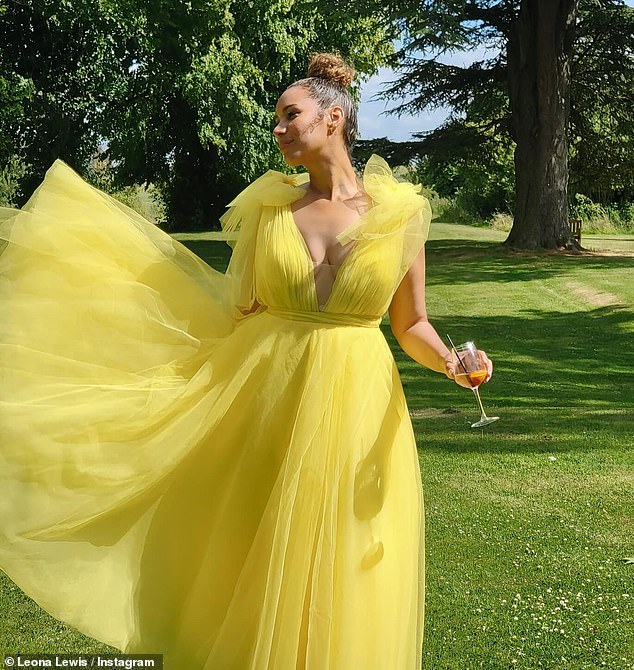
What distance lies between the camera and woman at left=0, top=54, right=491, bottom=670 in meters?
3.03

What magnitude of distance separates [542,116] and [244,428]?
2321cm

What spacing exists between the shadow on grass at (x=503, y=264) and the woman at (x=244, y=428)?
17630 mm

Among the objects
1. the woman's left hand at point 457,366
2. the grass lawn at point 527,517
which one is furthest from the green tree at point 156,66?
the woman's left hand at point 457,366

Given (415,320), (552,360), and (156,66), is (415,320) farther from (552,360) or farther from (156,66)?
(156,66)

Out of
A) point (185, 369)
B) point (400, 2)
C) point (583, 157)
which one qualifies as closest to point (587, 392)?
point (185, 369)

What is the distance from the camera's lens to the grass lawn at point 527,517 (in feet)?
13.9

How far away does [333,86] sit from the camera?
129 inches

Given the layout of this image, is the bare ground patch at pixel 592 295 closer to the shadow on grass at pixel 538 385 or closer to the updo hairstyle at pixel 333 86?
the shadow on grass at pixel 538 385

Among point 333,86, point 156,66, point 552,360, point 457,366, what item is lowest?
point 552,360

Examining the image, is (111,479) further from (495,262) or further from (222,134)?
(222,134)

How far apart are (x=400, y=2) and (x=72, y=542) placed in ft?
62.5

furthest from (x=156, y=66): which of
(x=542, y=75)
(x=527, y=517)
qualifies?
(x=527, y=517)

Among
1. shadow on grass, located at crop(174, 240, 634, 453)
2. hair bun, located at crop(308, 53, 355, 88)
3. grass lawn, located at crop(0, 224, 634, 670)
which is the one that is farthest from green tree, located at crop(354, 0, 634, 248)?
hair bun, located at crop(308, 53, 355, 88)

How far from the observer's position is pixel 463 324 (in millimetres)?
16562
